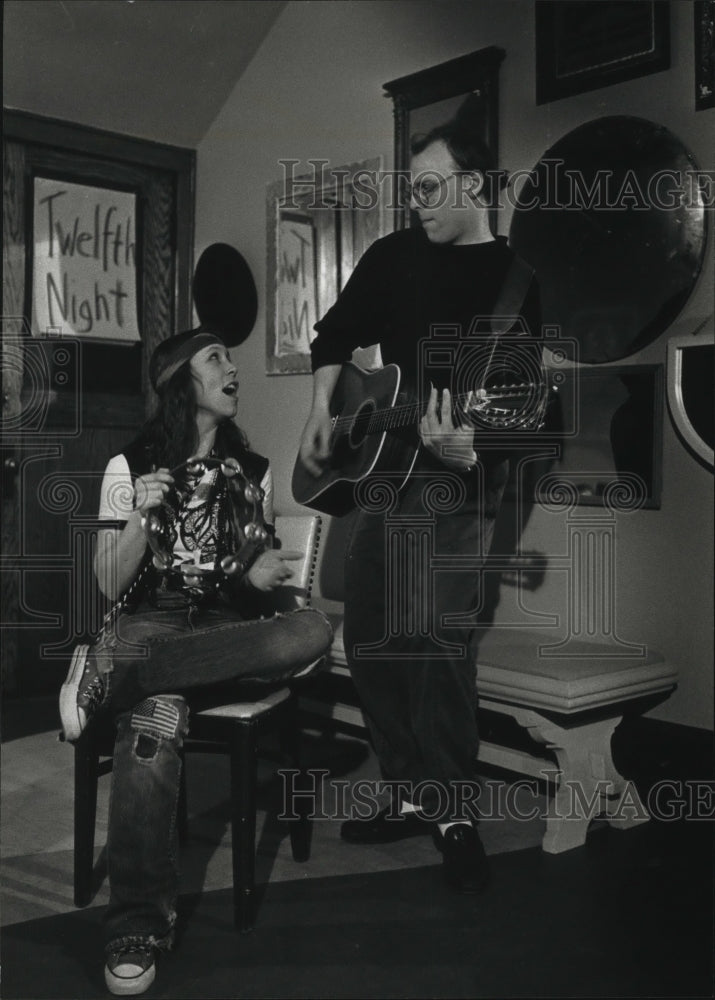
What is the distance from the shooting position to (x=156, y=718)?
5.76ft

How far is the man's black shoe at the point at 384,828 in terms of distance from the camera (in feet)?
7.72

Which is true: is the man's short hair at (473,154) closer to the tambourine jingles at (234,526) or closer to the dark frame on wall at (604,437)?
the dark frame on wall at (604,437)

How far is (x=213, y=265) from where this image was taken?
6.39ft

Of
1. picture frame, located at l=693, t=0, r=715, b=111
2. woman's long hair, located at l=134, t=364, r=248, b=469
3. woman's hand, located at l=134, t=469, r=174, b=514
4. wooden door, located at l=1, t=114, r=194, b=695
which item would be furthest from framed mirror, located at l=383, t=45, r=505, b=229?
woman's hand, located at l=134, t=469, r=174, b=514

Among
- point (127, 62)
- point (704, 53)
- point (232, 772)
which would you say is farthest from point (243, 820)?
point (704, 53)

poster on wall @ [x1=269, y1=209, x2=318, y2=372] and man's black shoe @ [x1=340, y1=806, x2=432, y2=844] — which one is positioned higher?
poster on wall @ [x1=269, y1=209, x2=318, y2=372]

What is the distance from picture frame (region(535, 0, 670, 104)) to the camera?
191cm

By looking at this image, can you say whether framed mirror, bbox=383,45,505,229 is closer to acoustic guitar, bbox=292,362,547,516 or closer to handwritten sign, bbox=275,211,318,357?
handwritten sign, bbox=275,211,318,357

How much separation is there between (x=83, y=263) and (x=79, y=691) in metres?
0.75

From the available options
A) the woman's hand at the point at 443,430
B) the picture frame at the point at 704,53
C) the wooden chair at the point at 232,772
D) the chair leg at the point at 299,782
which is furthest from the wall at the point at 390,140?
the chair leg at the point at 299,782

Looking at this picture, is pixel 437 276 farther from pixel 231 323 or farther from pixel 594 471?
pixel 594 471

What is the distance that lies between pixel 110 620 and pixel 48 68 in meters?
1.01

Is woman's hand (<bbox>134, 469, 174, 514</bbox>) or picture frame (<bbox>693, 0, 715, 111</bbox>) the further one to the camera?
picture frame (<bbox>693, 0, 715, 111</bbox>)

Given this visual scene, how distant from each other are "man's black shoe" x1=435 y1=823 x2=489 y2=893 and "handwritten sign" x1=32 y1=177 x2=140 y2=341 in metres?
1.28
